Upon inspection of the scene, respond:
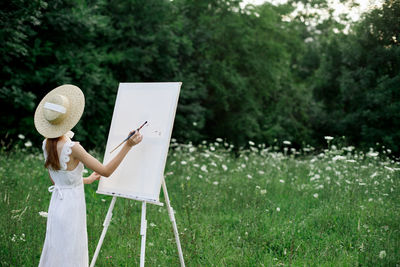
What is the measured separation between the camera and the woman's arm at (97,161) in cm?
259

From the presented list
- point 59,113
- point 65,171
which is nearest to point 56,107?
point 59,113

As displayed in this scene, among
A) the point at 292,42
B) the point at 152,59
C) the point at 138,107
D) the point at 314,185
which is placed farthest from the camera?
the point at 292,42

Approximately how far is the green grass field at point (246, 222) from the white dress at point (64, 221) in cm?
76

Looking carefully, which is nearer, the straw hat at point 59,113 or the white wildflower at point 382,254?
the straw hat at point 59,113

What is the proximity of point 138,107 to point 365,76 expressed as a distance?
464 inches

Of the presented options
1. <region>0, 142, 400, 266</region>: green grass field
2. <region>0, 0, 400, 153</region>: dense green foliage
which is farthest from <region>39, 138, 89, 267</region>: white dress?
<region>0, 0, 400, 153</region>: dense green foliage

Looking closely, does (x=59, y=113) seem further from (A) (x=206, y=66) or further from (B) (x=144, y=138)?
(A) (x=206, y=66)

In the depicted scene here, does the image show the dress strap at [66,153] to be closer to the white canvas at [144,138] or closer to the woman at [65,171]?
the woman at [65,171]

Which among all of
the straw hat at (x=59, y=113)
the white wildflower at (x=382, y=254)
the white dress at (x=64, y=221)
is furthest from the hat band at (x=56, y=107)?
the white wildflower at (x=382, y=254)

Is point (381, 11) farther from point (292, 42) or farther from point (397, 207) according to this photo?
point (292, 42)

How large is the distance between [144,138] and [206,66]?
11.9 metres

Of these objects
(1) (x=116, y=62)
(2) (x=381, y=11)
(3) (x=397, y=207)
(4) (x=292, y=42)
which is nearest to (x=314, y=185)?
(3) (x=397, y=207)

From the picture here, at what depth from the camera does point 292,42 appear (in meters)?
18.1

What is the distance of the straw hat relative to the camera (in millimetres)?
2584
